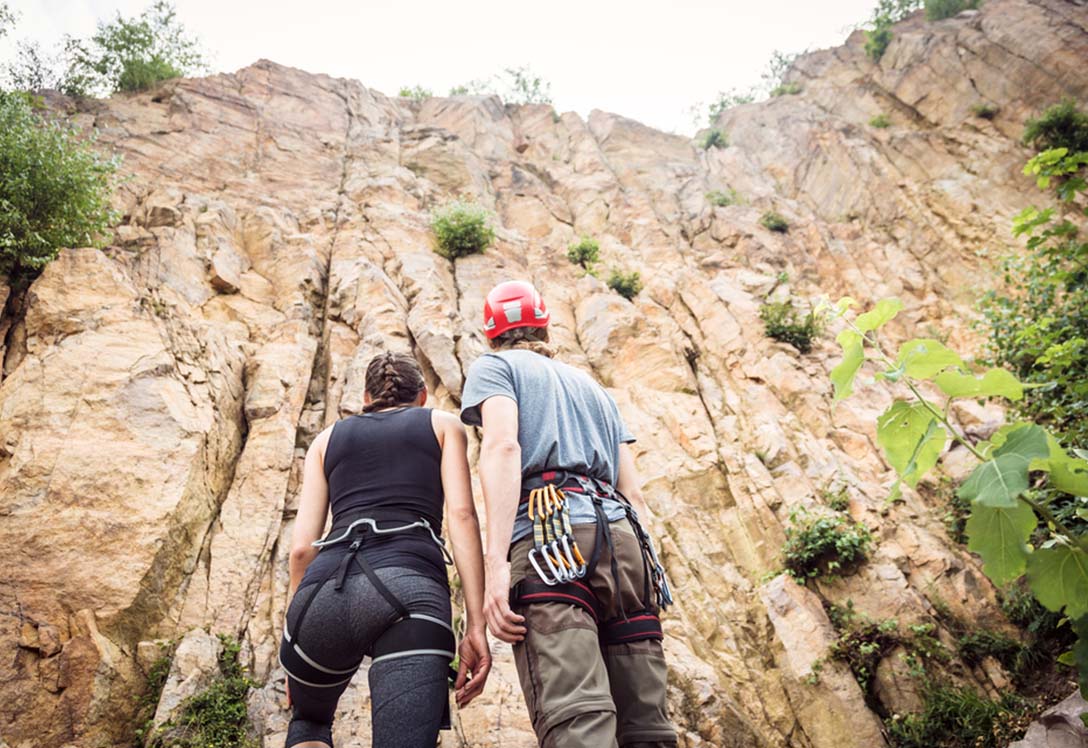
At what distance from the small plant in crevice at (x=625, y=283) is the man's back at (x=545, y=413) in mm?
9597

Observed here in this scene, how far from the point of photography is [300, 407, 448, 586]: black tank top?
292 centimetres

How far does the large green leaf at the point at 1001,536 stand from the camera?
4.87 ft

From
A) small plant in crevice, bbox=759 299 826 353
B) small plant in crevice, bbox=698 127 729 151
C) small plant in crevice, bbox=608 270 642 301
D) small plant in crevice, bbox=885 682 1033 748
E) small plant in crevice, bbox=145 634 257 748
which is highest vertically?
small plant in crevice, bbox=698 127 729 151

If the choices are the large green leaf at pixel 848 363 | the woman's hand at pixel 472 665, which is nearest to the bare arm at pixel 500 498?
the woman's hand at pixel 472 665

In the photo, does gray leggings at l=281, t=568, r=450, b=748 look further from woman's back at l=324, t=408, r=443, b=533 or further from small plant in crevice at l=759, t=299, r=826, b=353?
small plant in crevice at l=759, t=299, r=826, b=353

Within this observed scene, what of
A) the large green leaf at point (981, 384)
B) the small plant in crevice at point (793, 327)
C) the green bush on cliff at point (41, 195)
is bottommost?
the large green leaf at point (981, 384)

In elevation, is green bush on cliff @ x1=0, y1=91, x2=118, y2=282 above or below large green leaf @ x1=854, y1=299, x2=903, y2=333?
above

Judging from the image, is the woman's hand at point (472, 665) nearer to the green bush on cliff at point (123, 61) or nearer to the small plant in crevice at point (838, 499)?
the small plant in crevice at point (838, 499)

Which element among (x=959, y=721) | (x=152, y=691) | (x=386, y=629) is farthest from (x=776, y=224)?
(x=152, y=691)

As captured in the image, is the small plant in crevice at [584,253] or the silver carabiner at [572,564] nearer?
the silver carabiner at [572,564]

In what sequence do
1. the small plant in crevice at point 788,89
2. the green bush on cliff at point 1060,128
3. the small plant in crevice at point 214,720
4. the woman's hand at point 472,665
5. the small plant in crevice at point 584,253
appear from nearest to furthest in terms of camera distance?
the woman's hand at point 472,665 < the small plant in crevice at point 214,720 < the green bush on cliff at point 1060,128 < the small plant in crevice at point 584,253 < the small plant in crevice at point 788,89

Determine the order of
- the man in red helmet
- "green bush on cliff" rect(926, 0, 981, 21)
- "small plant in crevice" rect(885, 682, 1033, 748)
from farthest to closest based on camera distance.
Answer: "green bush on cliff" rect(926, 0, 981, 21)
"small plant in crevice" rect(885, 682, 1033, 748)
the man in red helmet

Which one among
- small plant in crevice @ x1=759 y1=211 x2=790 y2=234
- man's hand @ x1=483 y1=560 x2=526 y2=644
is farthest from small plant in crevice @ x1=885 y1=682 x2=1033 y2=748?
small plant in crevice @ x1=759 y1=211 x2=790 y2=234

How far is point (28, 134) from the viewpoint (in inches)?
308
